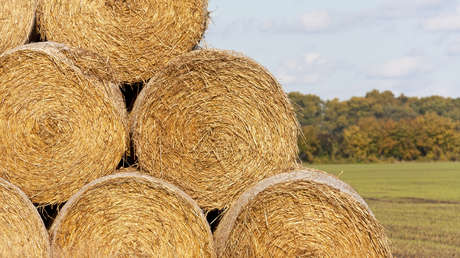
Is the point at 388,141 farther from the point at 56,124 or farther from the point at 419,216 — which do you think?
the point at 56,124

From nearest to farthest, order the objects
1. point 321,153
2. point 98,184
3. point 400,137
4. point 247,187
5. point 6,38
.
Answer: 1. point 98,184
2. point 247,187
3. point 6,38
4. point 321,153
5. point 400,137

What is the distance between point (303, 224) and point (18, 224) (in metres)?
2.17

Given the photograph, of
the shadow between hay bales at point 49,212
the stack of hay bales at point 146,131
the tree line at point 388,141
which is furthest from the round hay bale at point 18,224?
the tree line at point 388,141

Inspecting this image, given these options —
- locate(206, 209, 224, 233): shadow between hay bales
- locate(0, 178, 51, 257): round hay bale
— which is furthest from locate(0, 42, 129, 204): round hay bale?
locate(206, 209, 224, 233): shadow between hay bales

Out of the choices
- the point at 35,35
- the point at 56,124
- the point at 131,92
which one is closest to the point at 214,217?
the point at 131,92

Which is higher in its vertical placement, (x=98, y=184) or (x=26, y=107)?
(x=26, y=107)

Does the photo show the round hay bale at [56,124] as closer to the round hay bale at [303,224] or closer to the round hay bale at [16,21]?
the round hay bale at [16,21]

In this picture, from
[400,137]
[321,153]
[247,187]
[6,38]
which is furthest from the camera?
[400,137]

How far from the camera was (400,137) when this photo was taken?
153ft

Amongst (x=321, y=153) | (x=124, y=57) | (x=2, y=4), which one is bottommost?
(x=321, y=153)

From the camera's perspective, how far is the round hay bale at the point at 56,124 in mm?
4867

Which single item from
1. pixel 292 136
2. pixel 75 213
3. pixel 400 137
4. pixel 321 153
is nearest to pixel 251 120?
pixel 292 136

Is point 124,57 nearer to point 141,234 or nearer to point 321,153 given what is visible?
point 141,234

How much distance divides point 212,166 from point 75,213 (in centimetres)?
111
